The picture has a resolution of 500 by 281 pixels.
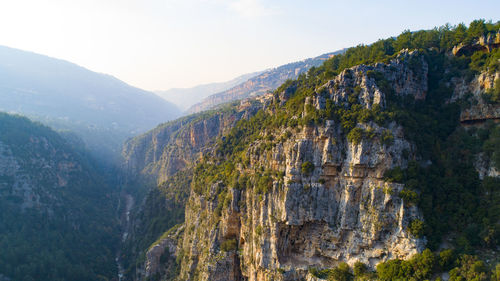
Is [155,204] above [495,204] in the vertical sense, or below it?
below

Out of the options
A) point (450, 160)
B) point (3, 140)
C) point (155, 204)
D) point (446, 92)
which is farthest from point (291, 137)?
point (3, 140)

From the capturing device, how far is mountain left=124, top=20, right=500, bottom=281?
38.1 meters

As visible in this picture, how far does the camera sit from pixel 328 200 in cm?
4438

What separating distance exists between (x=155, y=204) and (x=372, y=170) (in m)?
95.0

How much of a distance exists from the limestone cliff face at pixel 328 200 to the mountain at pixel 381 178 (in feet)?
0.58

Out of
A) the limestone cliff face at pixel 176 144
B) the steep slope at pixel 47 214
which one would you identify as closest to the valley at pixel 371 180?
the steep slope at pixel 47 214

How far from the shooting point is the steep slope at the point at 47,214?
77625 millimetres

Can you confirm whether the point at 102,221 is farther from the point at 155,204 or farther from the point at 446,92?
the point at 446,92

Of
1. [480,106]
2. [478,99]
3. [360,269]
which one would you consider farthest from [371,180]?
[478,99]

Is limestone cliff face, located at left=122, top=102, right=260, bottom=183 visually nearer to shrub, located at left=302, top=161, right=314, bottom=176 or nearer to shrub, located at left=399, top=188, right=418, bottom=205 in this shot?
shrub, located at left=302, top=161, right=314, bottom=176

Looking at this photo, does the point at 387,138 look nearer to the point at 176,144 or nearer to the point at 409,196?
the point at 409,196

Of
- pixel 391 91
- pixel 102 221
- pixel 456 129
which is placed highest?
pixel 391 91

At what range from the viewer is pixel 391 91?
46750mm

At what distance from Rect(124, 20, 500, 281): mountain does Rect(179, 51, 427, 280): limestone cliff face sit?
0.58ft
